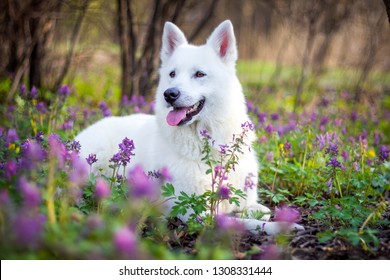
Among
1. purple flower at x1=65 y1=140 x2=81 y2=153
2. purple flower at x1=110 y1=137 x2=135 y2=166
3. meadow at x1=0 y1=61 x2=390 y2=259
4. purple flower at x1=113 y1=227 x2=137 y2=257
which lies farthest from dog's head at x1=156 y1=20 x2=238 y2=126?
purple flower at x1=113 y1=227 x2=137 y2=257

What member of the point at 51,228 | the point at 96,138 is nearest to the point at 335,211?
the point at 51,228

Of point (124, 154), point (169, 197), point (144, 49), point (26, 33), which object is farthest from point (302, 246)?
point (26, 33)

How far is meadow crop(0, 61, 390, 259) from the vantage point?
1.91 m

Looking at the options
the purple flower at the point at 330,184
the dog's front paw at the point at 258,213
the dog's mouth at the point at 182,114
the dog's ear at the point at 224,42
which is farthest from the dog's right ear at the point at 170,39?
the purple flower at the point at 330,184

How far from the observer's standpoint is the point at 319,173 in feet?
Answer: 14.3

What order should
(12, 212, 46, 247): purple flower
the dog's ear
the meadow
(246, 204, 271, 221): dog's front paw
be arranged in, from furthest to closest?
the dog's ear
(246, 204, 271, 221): dog's front paw
the meadow
(12, 212, 46, 247): purple flower

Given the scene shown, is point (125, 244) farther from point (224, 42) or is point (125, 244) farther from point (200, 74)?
point (224, 42)

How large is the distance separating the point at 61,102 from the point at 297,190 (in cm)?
296

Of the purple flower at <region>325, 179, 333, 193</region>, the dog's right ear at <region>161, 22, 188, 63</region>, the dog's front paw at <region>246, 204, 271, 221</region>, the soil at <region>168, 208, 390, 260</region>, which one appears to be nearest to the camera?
the soil at <region>168, 208, 390, 260</region>

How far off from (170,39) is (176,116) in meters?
0.97

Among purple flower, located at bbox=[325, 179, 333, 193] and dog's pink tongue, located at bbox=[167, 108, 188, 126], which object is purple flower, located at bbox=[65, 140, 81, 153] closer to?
dog's pink tongue, located at bbox=[167, 108, 188, 126]

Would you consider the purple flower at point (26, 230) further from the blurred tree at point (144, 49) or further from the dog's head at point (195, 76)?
the blurred tree at point (144, 49)

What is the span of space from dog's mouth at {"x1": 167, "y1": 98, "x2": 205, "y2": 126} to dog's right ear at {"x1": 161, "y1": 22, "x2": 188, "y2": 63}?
2.55 feet

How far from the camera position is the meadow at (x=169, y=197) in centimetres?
191
